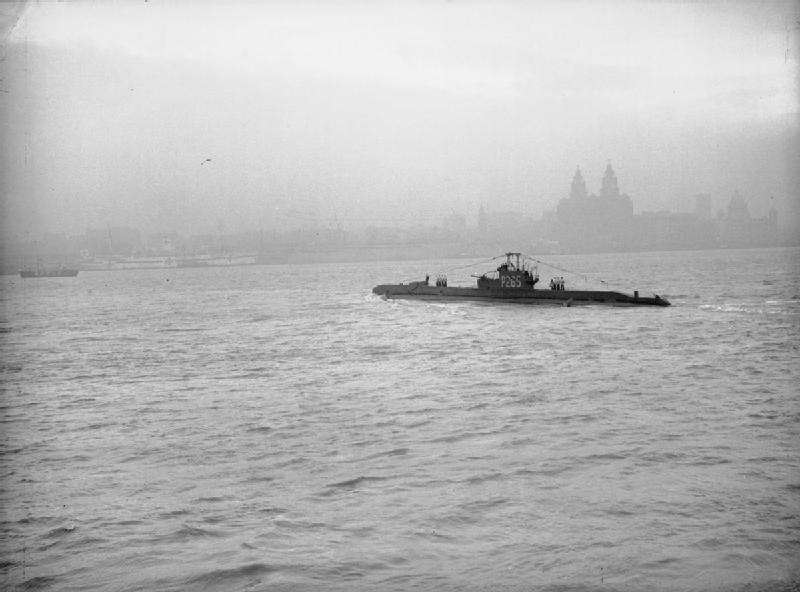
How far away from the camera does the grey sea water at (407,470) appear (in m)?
13.2

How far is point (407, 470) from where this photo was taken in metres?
18.7

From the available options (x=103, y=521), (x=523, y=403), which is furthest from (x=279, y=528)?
(x=523, y=403)

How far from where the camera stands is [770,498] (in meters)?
16.2

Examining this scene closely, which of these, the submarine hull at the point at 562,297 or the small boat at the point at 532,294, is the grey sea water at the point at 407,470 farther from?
the small boat at the point at 532,294

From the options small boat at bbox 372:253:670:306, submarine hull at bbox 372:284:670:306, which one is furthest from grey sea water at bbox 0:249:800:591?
small boat at bbox 372:253:670:306

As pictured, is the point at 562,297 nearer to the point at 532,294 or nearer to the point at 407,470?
the point at 532,294

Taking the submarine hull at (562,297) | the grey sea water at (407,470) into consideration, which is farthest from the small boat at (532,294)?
the grey sea water at (407,470)

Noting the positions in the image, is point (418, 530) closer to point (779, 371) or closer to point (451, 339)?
point (779, 371)

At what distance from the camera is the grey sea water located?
13242 millimetres

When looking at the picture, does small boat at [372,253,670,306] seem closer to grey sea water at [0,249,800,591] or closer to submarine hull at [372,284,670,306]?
submarine hull at [372,284,670,306]

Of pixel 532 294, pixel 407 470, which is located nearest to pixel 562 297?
pixel 532 294

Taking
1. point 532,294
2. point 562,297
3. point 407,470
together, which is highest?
point 532,294

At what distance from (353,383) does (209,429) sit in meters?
Result: 9.46

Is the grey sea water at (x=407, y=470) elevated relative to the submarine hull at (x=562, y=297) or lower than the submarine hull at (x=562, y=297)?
lower
